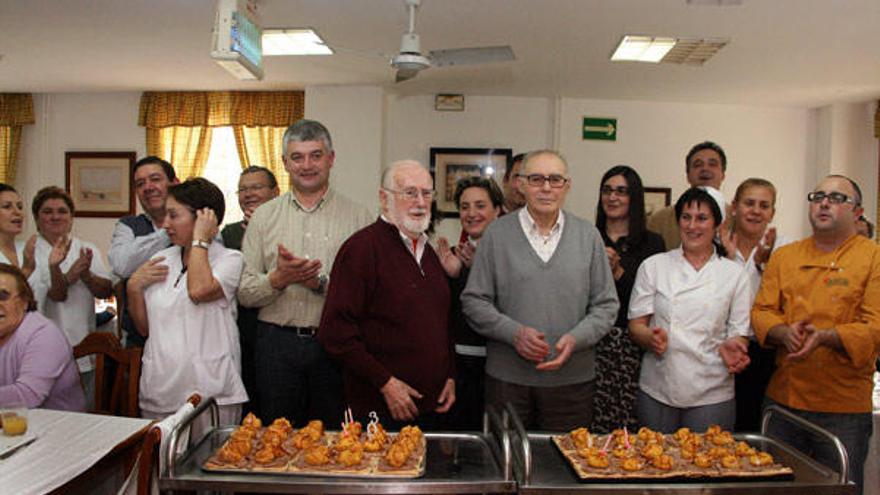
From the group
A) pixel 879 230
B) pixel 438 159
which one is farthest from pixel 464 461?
A: pixel 879 230

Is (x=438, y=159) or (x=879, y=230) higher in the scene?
(x=438, y=159)

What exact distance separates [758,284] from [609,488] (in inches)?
57.9

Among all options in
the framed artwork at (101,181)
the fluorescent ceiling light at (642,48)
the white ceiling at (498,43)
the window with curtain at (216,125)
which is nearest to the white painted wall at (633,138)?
the white ceiling at (498,43)

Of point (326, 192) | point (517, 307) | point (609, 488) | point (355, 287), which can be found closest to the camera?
point (609, 488)

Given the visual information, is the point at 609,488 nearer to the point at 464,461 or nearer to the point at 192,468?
the point at 464,461

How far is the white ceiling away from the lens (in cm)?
378

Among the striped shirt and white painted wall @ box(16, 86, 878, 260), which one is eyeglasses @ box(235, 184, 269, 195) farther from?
white painted wall @ box(16, 86, 878, 260)

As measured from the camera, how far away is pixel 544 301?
2.21m

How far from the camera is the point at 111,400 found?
235 centimetres

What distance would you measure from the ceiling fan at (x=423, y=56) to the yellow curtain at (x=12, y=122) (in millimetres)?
4828

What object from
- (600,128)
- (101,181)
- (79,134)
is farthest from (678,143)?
(79,134)

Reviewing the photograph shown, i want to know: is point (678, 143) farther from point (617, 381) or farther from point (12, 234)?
point (12, 234)

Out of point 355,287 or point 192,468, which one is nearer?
point 192,468

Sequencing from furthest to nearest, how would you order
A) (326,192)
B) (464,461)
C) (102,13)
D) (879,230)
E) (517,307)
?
(879,230)
(102,13)
(326,192)
(517,307)
(464,461)
